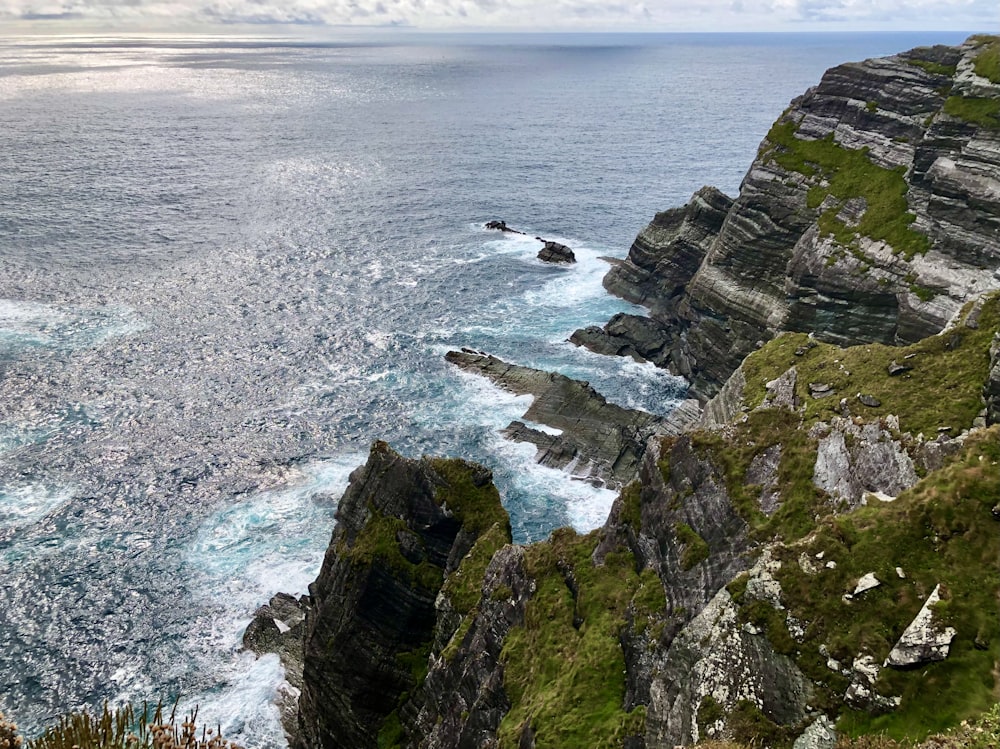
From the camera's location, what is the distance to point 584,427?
214 feet

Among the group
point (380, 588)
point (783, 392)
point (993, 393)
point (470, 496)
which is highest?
point (993, 393)

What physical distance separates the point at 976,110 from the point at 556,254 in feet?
184

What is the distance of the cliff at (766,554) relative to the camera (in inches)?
765

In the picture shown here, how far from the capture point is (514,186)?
477 feet

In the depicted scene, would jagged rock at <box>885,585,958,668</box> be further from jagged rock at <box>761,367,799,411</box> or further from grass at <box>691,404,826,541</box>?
jagged rock at <box>761,367,799,411</box>

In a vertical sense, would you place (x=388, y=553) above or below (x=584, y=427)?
above

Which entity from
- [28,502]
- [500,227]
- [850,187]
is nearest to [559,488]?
[850,187]

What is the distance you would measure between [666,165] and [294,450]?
126 m

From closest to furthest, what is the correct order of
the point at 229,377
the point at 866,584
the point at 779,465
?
the point at 866,584 < the point at 779,465 < the point at 229,377

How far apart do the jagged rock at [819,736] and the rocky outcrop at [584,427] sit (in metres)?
39.9

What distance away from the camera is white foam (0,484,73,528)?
5400 cm

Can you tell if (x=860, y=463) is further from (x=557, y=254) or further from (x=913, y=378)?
(x=557, y=254)

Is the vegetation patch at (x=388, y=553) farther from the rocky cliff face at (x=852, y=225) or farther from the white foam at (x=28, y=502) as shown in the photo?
the rocky cliff face at (x=852, y=225)

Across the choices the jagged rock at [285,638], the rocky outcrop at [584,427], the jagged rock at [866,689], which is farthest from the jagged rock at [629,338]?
the jagged rock at [866,689]
